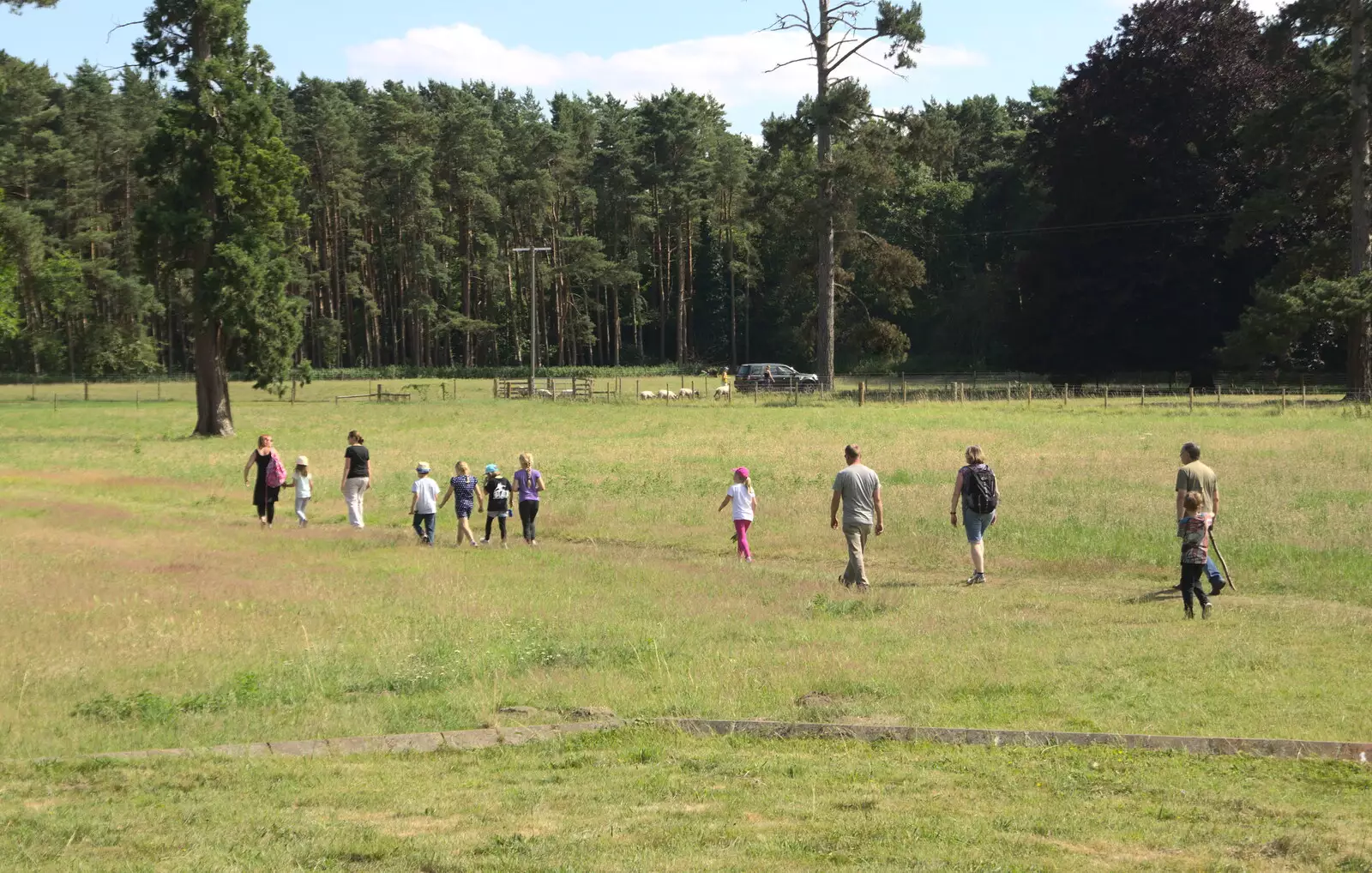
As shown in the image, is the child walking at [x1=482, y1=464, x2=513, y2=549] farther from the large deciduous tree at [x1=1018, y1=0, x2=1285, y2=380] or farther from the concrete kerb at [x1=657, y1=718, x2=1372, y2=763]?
the large deciduous tree at [x1=1018, y1=0, x2=1285, y2=380]

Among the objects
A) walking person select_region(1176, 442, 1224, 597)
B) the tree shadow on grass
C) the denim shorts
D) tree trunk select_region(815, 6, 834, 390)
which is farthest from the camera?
tree trunk select_region(815, 6, 834, 390)

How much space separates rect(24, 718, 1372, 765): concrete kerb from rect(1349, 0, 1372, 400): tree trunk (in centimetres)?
4855

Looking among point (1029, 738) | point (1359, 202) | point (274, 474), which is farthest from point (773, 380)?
point (1029, 738)

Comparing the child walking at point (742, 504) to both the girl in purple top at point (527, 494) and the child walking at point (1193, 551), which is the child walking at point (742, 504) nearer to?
the girl in purple top at point (527, 494)

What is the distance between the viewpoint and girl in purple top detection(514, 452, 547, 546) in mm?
22203

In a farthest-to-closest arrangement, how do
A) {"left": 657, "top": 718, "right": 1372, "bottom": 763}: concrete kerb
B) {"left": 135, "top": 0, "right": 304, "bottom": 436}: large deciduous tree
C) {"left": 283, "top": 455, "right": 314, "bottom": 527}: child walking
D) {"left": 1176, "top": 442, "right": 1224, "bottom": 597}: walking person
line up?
{"left": 135, "top": 0, "right": 304, "bottom": 436}: large deciduous tree → {"left": 283, "top": 455, "right": 314, "bottom": 527}: child walking → {"left": 1176, "top": 442, "right": 1224, "bottom": 597}: walking person → {"left": 657, "top": 718, "right": 1372, "bottom": 763}: concrete kerb

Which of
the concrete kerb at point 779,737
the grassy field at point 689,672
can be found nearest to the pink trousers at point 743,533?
the grassy field at point 689,672

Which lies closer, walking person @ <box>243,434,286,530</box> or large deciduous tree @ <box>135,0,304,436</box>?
walking person @ <box>243,434,286,530</box>

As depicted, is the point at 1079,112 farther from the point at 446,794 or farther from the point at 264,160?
the point at 446,794

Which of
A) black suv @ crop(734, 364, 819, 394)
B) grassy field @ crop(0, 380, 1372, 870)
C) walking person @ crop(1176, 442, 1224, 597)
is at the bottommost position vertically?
grassy field @ crop(0, 380, 1372, 870)

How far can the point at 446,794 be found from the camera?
822cm

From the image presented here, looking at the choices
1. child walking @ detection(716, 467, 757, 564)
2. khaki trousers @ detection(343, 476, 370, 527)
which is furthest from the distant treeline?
child walking @ detection(716, 467, 757, 564)

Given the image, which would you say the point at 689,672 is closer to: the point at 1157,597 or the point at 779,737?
the point at 779,737

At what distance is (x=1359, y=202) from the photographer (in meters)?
52.1
